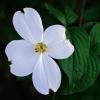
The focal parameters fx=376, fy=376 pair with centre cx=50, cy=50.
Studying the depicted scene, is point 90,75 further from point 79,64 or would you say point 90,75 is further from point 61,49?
point 61,49

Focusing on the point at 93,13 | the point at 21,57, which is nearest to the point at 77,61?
the point at 21,57

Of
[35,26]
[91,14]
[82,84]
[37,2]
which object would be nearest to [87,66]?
[82,84]

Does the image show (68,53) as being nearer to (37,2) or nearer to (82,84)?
(82,84)

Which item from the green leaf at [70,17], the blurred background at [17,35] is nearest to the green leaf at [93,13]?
the blurred background at [17,35]

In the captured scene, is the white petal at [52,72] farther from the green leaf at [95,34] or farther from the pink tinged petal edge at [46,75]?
the green leaf at [95,34]

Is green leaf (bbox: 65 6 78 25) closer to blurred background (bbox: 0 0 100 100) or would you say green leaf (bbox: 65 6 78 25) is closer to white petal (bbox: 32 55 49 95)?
blurred background (bbox: 0 0 100 100)
